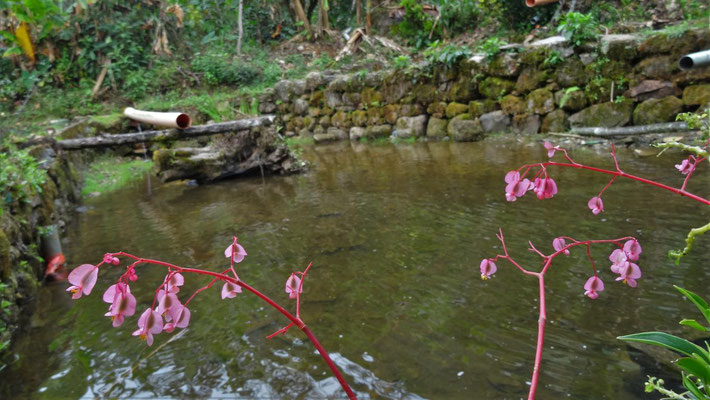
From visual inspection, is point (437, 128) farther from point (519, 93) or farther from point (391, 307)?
point (391, 307)

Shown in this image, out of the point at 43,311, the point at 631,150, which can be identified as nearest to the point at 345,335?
the point at 43,311

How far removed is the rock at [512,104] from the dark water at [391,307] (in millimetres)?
3505

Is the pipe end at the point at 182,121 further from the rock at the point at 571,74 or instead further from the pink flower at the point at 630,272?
the pink flower at the point at 630,272

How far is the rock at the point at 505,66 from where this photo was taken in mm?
7871

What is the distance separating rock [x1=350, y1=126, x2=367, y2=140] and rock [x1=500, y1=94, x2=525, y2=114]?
320 centimetres

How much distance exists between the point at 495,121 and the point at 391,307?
21.4 feet

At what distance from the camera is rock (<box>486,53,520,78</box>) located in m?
7.87

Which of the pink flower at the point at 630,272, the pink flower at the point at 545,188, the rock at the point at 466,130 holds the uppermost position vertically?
the pink flower at the point at 545,188

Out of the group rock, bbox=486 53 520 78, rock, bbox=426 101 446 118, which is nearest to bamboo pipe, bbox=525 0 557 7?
rock, bbox=486 53 520 78

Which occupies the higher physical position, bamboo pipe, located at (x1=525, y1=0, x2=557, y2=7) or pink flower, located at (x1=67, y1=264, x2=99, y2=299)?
pink flower, located at (x1=67, y1=264, x2=99, y2=299)

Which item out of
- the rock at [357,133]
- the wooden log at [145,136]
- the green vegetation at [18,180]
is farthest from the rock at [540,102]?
the green vegetation at [18,180]

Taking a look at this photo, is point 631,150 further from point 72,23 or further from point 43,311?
point 72,23

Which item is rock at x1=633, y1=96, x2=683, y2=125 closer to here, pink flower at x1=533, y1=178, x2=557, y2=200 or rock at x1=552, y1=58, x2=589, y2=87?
rock at x1=552, y1=58, x2=589, y2=87

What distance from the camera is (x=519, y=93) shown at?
788 centimetres
